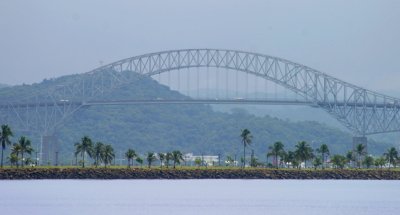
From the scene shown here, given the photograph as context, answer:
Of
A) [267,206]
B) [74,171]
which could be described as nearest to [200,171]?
[74,171]

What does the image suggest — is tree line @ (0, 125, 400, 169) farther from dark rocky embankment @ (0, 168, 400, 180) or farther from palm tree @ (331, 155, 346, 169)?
dark rocky embankment @ (0, 168, 400, 180)

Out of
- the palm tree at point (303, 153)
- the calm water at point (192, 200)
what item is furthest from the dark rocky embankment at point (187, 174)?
the calm water at point (192, 200)

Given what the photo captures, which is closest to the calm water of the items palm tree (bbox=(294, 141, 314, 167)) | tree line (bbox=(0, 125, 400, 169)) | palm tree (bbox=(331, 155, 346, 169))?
tree line (bbox=(0, 125, 400, 169))

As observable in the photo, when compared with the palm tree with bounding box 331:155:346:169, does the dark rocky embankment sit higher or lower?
lower

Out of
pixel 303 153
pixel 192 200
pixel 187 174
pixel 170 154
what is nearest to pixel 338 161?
pixel 303 153

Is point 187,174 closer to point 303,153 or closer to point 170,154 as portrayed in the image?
point 170,154
